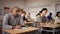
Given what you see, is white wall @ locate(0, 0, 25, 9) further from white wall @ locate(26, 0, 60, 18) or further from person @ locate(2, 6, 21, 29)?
person @ locate(2, 6, 21, 29)

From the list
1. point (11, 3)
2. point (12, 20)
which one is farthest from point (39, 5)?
point (12, 20)

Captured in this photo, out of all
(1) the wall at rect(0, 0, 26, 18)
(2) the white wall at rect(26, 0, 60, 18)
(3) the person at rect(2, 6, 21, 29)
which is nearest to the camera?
(3) the person at rect(2, 6, 21, 29)

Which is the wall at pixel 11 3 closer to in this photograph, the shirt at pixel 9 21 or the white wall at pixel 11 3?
the white wall at pixel 11 3

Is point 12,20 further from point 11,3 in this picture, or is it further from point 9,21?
point 11,3

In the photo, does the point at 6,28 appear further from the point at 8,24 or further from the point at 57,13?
the point at 57,13


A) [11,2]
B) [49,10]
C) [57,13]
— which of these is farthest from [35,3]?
[11,2]

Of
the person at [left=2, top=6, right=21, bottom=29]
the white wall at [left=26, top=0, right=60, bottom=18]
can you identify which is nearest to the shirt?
the person at [left=2, top=6, right=21, bottom=29]

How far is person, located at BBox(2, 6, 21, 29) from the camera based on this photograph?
2.10 metres

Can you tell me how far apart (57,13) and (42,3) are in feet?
2.76

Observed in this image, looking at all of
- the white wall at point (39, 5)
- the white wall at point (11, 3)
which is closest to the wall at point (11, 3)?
the white wall at point (11, 3)

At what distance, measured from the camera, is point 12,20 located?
2.24 metres

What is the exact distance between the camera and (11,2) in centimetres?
370

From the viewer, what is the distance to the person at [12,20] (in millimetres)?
2102

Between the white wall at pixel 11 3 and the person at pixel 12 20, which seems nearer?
the person at pixel 12 20
